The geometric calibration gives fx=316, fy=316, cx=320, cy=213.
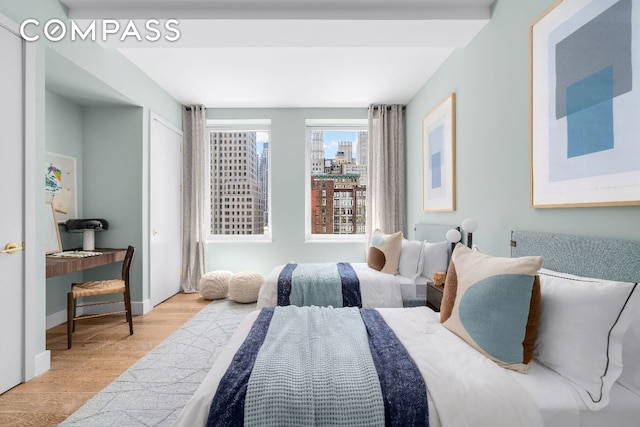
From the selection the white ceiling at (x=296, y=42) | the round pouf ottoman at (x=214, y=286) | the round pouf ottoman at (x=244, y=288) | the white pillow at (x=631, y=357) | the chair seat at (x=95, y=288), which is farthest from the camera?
the round pouf ottoman at (x=214, y=286)

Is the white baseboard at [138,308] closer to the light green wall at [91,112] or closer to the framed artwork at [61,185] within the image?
the light green wall at [91,112]

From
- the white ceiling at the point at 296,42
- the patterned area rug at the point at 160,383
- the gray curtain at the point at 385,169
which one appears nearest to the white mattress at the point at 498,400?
the patterned area rug at the point at 160,383

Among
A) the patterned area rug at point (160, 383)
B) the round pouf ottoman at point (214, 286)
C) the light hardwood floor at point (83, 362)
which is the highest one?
the round pouf ottoman at point (214, 286)

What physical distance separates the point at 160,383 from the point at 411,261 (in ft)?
7.66

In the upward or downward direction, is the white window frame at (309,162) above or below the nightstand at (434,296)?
above

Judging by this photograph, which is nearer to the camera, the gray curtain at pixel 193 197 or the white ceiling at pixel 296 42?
the white ceiling at pixel 296 42

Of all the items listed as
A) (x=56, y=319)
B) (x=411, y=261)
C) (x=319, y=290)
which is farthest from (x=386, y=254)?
(x=56, y=319)

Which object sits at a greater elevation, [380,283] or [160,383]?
[380,283]

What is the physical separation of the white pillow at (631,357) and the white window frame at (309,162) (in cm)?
373

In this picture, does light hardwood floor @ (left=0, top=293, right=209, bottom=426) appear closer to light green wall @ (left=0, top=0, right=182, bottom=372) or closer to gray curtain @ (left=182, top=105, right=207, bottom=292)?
light green wall @ (left=0, top=0, right=182, bottom=372)

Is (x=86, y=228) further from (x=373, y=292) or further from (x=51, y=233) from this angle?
(x=373, y=292)

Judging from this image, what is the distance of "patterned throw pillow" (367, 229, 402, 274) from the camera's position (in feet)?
10.7

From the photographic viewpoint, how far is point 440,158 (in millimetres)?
3410

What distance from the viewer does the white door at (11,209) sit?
2.00m
